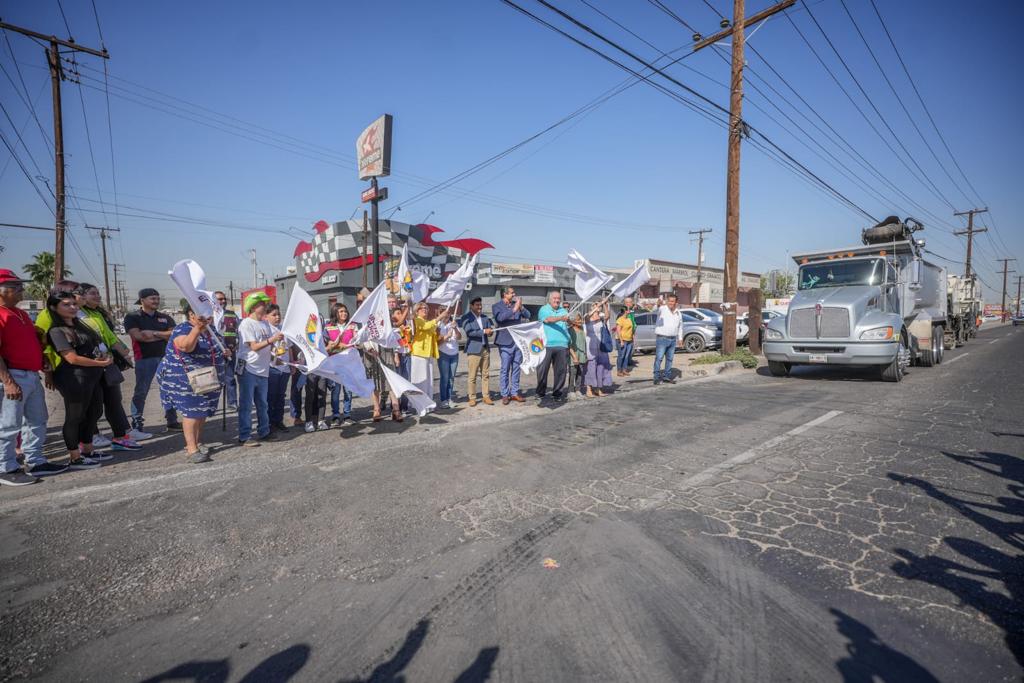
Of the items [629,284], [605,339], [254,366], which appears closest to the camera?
[254,366]

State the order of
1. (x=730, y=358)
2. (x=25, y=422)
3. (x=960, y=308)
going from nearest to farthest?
(x=25, y=422)
(x=730, y=358)
(x=960, y=308)

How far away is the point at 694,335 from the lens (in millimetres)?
17516

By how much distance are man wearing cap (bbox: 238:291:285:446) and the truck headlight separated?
10.2 metres

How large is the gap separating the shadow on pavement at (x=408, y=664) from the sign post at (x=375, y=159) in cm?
1457

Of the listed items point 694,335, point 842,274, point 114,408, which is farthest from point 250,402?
point 694,335

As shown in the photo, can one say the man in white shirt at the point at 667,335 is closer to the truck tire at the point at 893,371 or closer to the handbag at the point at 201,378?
the truck tire at the point at 893,371

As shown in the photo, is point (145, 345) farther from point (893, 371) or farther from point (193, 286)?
point (893, 371)

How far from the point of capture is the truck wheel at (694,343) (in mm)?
17469

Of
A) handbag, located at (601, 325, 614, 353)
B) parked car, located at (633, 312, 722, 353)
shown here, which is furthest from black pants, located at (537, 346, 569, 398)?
parked car, located at (633, 312, 722, 353)

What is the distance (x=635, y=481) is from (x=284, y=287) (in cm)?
3398

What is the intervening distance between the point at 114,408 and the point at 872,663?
699 centimetres

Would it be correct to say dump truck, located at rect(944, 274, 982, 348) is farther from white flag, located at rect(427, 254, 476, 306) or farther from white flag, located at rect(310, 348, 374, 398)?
white flag, located at rect(310, 348, 374, 398)

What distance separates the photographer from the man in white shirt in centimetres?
1002

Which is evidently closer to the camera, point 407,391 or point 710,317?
point 407,391
